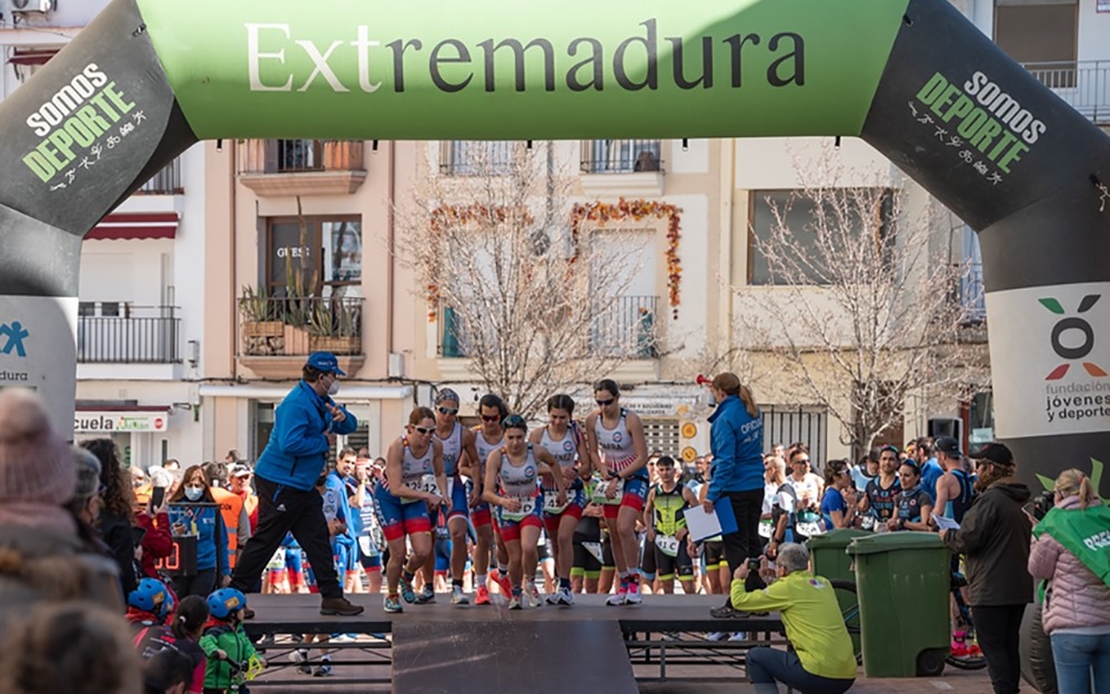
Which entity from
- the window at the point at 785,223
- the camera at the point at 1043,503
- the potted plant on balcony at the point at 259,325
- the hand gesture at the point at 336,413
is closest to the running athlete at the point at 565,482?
the hand gesture at the point at 336,413

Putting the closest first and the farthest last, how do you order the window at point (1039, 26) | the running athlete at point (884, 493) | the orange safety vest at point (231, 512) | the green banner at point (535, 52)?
the green banner at point (535, 52) < the orange safety vest at point (231, 512) < the running athlete at point (884, 493) < the window at point (1039, 26)

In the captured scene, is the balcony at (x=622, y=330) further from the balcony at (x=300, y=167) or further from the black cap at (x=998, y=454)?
the black cap at (x=998, y=454)

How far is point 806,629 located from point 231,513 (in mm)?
7013

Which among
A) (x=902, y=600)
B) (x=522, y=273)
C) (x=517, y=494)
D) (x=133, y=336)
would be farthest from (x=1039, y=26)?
(x=517, y=494)

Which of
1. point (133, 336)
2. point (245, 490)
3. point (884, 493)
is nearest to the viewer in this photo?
point (884, 493)

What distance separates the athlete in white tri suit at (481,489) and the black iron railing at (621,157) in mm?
16130

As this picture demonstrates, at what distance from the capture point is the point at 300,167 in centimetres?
2869

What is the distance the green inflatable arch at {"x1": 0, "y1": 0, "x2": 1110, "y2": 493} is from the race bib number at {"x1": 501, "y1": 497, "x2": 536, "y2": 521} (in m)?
3.03

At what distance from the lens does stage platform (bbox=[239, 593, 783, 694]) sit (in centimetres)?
966

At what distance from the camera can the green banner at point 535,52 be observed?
9.94 metres

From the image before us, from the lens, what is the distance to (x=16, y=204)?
32.2 feet

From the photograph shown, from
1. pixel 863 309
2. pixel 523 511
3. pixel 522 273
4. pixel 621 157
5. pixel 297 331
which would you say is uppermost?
pixel 621 157

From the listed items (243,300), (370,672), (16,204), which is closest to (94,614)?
(16,204)

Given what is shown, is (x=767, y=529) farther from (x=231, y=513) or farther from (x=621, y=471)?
(x=231, y=513)
